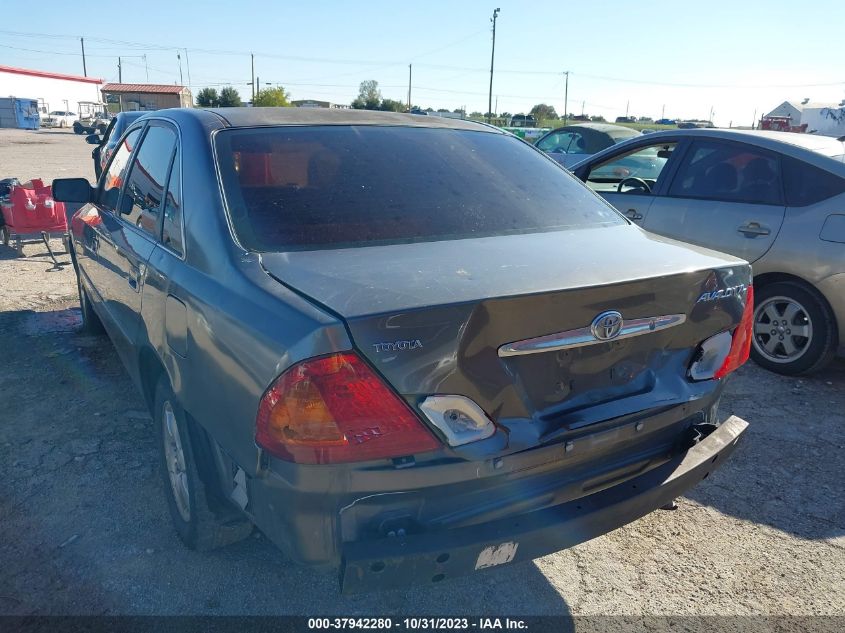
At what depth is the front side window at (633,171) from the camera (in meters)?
5.61

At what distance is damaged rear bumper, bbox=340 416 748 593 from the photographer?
1.78 metres

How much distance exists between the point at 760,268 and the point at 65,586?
446cm

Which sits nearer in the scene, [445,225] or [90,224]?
[445,225]

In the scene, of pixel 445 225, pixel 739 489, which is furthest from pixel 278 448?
pixel 739 489

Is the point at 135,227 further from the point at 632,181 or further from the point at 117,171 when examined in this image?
the point at 632,181

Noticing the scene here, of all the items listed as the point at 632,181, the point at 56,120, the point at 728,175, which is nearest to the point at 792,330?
the point at 728,175

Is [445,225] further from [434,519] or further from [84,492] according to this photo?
[84,492]

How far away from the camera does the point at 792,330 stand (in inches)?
182

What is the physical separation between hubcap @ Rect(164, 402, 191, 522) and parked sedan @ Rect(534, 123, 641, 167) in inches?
367

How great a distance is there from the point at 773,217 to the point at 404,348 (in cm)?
386

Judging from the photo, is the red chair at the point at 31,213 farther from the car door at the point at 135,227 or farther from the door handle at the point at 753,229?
the door handle at the point at 753,229

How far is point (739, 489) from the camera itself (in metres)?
3.28

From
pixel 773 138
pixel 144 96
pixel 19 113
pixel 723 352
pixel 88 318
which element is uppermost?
pixel 144 96

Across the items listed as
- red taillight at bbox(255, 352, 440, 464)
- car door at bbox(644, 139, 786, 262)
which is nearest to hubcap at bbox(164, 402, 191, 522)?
red taillight at bbox(255, 352, 440, 464)
